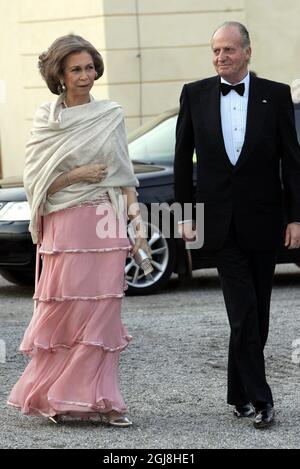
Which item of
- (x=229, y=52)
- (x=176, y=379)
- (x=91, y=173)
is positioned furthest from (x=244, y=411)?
(x=229, y=52)

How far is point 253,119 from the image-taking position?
657 cm

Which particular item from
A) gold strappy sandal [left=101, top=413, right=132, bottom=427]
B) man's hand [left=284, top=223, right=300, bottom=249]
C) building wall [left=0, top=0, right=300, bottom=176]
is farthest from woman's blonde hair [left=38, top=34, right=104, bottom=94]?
building wall [left=0, top=0, right=300, bottom=176]

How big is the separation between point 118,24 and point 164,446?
12.6 meters

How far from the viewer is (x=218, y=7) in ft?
60.4

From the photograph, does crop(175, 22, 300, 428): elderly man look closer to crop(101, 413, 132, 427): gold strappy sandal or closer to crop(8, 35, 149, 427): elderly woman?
crop(8, 35, 149, 427): elderly woman

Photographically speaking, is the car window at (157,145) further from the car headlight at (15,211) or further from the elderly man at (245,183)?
the elderly man at (245,183)

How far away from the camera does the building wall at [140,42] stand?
18156 millimetres

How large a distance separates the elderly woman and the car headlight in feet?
15.6

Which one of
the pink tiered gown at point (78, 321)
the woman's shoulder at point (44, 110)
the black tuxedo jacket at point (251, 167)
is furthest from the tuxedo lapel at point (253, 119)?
the woman's shoulder at point (44, 110)

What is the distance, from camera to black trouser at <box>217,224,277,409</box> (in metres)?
6.55

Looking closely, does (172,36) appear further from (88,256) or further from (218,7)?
(88,256)

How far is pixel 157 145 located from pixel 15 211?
1.64 metres

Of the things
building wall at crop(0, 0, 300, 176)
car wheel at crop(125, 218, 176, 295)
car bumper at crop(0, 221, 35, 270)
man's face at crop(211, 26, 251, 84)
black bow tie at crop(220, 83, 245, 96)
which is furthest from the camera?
building wall at crop(0, 0, 300, 176)

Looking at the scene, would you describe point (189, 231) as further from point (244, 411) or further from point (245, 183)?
point (244, 411)
